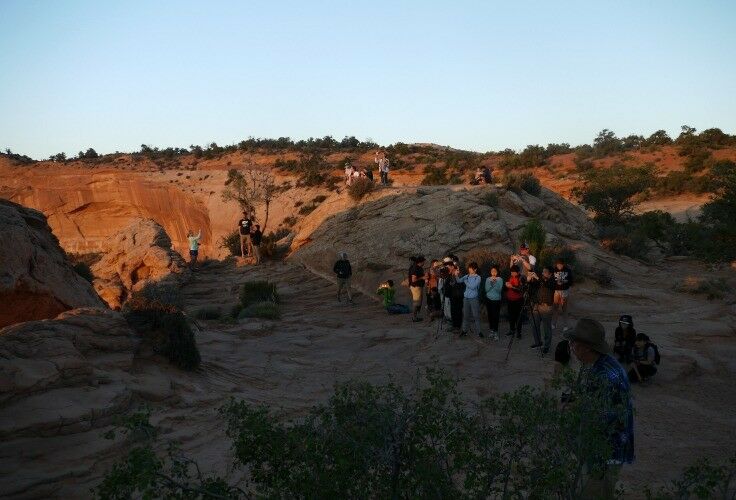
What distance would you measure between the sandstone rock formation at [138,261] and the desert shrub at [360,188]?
6.74 metres

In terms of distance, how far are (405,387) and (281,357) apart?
285 cm

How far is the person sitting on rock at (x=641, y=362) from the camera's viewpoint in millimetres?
8961

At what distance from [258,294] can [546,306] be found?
→ 897cm

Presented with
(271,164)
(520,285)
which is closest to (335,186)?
(271,164)

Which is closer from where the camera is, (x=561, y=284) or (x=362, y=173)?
(x=561, y=284)

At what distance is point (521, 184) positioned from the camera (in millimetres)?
22125

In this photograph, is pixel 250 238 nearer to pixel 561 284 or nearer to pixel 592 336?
pixel 561 284

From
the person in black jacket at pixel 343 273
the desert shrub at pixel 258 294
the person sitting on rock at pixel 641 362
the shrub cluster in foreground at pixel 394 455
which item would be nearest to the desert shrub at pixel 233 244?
the desert shrub at pixel 258 294

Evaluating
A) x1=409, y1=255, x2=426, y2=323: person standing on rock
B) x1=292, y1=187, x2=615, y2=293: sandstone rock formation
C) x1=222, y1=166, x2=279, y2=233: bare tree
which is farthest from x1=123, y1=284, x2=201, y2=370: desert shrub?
x1=222, y1=166, x2=279, y2=233: bare tree

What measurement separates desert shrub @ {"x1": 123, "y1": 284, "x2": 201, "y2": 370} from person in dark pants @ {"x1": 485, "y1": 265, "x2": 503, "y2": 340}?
5775mm

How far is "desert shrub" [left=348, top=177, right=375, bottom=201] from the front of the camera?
23281 millimetres

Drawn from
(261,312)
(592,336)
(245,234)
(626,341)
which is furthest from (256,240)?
(592,336)

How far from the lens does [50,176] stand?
38156 millimetres

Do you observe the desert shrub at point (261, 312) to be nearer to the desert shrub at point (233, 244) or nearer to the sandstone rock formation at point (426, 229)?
the sandstone rock formation at point (426, 229)
